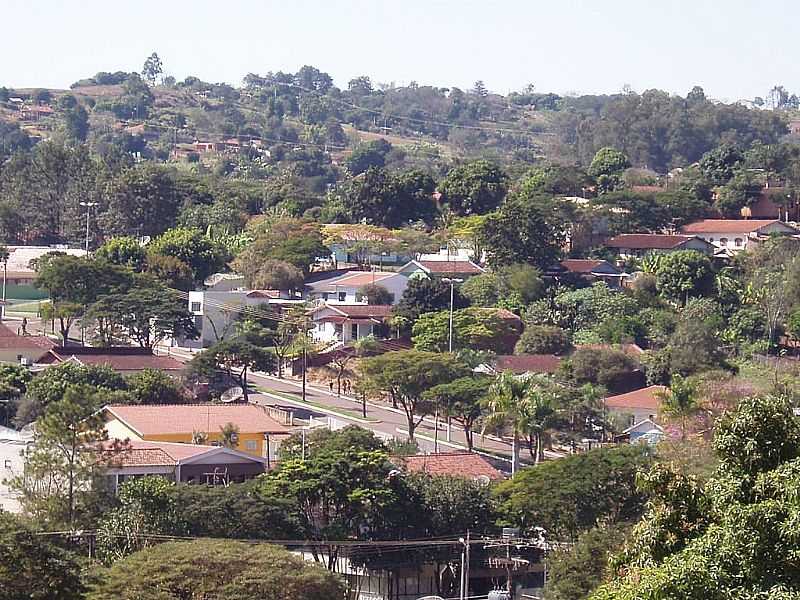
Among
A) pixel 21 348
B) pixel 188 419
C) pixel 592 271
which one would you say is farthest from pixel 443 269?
pixel 188 419

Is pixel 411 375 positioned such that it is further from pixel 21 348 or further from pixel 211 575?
pixel 211 575

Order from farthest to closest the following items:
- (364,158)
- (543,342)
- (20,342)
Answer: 1. (364,158)
2. (543,342)
3. (20,342)

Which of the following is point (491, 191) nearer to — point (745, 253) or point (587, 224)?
point (587, 224)

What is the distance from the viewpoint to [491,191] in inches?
2215

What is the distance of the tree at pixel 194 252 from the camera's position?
4966 centimetres

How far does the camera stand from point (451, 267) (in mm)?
49250

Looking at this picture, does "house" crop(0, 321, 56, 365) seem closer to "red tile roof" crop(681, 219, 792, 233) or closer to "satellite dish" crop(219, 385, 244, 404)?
"satellite dish" crop(219, 385, 244, 404)

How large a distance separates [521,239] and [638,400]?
1207cm

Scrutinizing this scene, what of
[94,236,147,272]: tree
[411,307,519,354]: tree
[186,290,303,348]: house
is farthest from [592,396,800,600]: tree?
[94,236,147,272]: tree

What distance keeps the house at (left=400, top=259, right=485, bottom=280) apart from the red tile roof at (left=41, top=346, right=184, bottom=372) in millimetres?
10566

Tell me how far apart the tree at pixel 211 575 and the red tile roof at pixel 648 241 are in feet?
110

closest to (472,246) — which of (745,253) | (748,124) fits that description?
(745,253)

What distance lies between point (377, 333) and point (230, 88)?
92.1 m

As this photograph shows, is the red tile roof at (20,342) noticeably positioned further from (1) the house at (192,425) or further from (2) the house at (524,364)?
(2) the house at (524,364)
